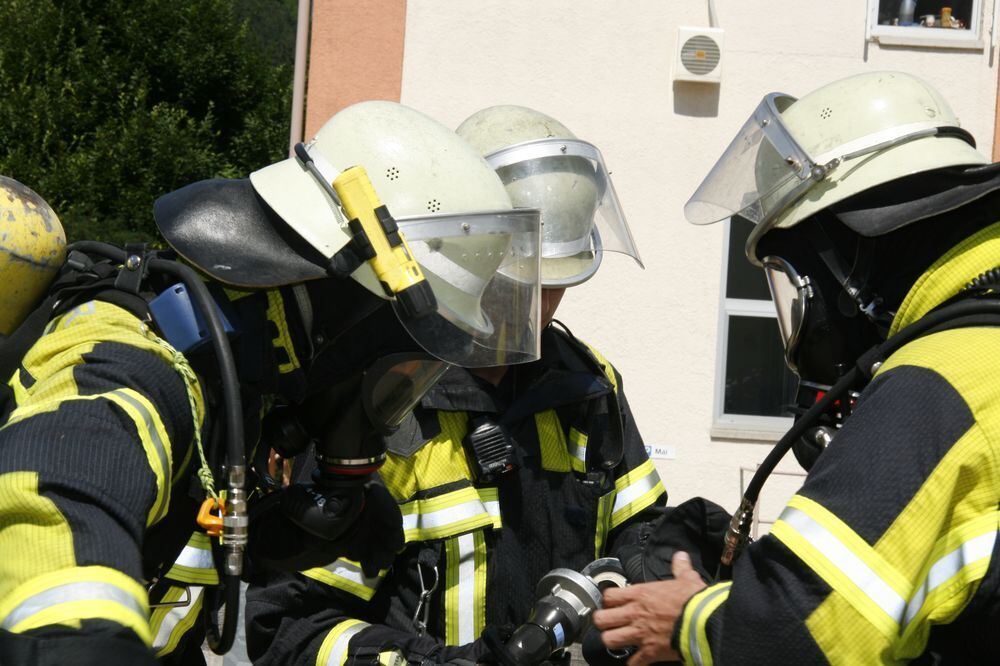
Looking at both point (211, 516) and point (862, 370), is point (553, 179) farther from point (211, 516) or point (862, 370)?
point (211, 516)

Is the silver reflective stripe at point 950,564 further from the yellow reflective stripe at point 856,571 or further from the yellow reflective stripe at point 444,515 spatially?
the yellow reflective stripe at point 444,515

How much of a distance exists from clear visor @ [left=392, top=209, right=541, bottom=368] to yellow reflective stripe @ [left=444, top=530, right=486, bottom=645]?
55cm

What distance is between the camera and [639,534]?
2883 millimetres

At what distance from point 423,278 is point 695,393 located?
4.72m

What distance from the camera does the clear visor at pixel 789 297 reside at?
2.38 meters

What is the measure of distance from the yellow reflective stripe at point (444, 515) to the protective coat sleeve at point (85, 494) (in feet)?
3.46

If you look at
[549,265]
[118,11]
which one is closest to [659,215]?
[549,265]

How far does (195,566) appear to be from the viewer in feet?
7.03

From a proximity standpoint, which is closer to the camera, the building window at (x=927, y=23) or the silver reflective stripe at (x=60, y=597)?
the silver reflective stripe at (x=60, y=597)

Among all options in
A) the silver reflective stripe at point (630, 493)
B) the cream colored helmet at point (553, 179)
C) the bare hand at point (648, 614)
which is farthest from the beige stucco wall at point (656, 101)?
the bare hand at point (648, 614)

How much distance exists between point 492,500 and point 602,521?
0.36 m

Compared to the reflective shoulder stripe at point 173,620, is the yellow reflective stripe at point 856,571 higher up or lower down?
higher up

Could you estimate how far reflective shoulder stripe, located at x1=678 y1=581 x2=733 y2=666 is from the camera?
1.93m

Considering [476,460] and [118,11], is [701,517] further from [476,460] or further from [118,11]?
[118,11]
